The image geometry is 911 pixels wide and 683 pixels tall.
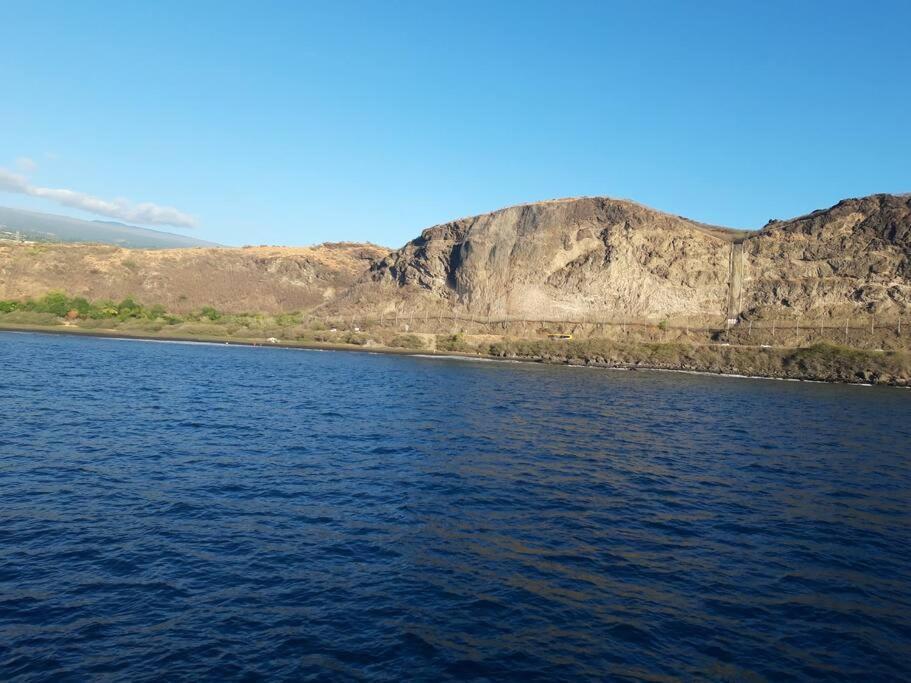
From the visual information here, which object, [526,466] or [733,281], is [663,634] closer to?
[526,466]

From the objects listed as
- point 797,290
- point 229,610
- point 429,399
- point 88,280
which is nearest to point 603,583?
point 229,610

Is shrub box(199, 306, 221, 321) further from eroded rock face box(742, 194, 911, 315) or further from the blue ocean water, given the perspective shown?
eroded rock face box(742, 194, 911, 315)

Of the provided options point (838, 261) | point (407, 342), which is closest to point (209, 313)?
point (407, 342)

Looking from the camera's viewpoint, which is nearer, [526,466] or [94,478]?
[94,478]

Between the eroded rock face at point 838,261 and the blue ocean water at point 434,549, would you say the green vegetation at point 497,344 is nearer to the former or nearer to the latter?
the eroded rock face at point 838,261

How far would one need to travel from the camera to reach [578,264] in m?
113

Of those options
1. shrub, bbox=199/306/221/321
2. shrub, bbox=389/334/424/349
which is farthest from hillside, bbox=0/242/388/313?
shrub, bbox=389/334/424/349

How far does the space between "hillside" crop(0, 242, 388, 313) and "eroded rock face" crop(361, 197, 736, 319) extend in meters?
37.9

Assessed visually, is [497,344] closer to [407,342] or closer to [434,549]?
[407,342]

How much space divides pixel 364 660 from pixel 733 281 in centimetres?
10993

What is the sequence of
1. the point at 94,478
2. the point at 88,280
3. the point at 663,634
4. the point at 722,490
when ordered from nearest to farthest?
the point at 663,634 < the point at 94,478 < the point at 722,490 < the point at 88,280

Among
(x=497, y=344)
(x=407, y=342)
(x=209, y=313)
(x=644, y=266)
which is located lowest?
(x=407, y=342)

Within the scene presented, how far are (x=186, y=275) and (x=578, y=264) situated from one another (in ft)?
314

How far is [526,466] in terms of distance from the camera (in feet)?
75.8
